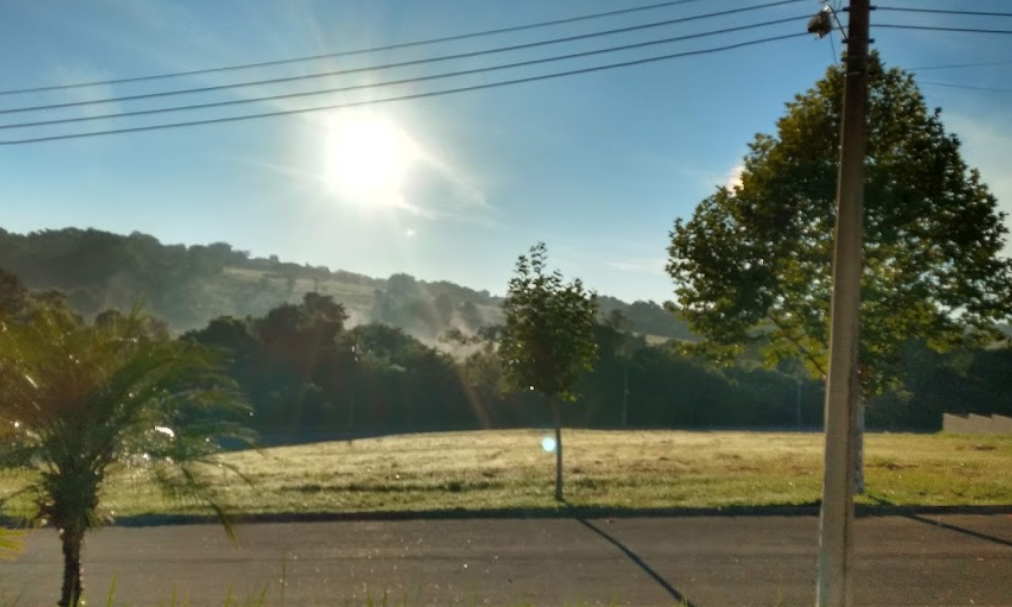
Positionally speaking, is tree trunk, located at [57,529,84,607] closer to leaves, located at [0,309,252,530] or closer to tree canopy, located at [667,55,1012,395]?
leaves, located at [0,309,252,530]

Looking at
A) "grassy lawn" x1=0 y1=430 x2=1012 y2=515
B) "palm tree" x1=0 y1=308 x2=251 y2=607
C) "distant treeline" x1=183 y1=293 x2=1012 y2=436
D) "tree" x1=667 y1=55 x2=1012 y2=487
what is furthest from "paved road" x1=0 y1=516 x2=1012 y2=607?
"distant treeline" x1=183 y1=293 x2=1012 y2=436

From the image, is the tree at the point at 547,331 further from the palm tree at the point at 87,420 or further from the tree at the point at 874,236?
the palm tree at the point at 87,420

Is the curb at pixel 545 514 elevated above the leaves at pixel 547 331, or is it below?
below

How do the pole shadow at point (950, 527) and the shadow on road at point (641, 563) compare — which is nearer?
the shadow on road at point (641, 563)

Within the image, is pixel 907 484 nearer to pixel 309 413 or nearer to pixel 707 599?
pixel 707 599

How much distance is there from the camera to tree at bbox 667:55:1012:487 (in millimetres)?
16859

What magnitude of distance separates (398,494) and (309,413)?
36.8 meters

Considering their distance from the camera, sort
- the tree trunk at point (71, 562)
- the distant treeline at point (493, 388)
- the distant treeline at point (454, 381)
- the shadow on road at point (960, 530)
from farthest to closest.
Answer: the distant treeline at point (493, 388) → the distant treeline at point (454, 381) → the shadow on road at point (960, 530) → the tree trunk at point (71, 562)

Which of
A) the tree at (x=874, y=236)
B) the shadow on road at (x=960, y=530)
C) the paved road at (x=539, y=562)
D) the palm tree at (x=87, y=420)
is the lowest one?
the paved road at (x=539, y=562)

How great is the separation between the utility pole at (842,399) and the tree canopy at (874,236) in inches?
A: 390

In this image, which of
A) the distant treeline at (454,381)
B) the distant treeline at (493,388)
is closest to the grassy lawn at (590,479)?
the distant treeline at (454,381)

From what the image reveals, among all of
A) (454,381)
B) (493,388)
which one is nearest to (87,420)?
(493,388)

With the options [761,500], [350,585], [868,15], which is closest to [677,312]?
[761,500]

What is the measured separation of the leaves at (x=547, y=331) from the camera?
717 inches
